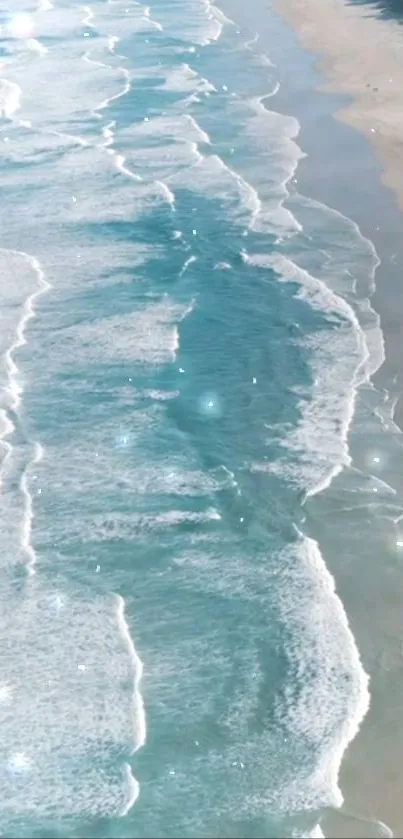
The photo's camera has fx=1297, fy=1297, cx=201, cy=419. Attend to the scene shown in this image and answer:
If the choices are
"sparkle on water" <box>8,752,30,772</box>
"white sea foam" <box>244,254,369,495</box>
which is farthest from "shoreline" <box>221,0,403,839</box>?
"sparkle on water" <box>8,752,30,772</box>

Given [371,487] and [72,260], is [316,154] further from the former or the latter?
[371,487]

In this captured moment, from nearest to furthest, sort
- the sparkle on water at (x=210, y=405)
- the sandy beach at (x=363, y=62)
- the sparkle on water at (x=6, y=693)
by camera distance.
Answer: the sparkle on water at (x=6, y=693) < the sparkle on water at (x=210, y=405) < the sandy beach at (x=363, y=62)

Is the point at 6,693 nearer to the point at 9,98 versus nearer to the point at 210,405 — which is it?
the point at 210,405

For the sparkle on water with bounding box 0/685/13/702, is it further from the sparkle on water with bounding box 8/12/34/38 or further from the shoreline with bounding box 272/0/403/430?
the sparkle on water with bounding box 8/12/34/38

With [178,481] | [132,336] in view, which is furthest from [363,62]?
[178,481]

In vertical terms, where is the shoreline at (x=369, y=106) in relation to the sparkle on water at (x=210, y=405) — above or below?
below

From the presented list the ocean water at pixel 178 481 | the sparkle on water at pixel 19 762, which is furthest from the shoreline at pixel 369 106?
the sparkle on water at pixel 19 762

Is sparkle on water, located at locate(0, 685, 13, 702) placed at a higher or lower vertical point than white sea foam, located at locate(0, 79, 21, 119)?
higher

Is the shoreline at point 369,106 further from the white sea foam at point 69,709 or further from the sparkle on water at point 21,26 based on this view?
the sparkle on water at point 21,26
